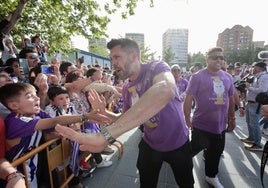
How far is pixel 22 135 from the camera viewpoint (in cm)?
190

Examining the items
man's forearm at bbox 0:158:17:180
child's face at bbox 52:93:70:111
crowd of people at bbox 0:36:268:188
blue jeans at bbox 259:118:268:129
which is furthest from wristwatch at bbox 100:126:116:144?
blue jeans at bbox 259:118:268:129

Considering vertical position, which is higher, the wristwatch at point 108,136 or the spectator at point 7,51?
the spectator at point 7,51

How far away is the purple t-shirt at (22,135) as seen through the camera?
6.15 ft

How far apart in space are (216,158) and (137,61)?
2289mm

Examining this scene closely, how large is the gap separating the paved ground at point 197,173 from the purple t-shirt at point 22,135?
1.50m

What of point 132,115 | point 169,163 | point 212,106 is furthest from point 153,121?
point 212,106

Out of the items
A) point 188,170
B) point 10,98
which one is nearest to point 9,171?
point 10,98

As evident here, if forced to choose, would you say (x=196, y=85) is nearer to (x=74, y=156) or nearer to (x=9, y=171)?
(x=74, y=156)

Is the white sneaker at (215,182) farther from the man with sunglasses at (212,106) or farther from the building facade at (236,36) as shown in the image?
the building facade at (236,36)

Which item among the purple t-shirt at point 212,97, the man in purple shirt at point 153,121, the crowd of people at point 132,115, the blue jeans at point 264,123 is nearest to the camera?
the crowd of people at point 132,115

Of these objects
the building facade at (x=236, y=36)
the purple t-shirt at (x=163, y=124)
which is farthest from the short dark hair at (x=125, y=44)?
the building facade at (x=236, y=36)

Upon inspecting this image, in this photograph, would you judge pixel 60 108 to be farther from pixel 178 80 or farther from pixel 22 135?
pixel 178 80

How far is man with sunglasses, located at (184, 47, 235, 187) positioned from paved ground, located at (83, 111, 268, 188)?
51 centimetres

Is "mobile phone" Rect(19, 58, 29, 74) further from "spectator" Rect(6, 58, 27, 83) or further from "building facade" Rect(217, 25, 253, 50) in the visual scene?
"building facade" Rect(217, 25, 253, 50)
